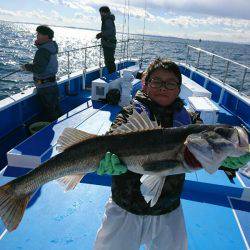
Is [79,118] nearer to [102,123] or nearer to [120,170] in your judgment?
[102,123]

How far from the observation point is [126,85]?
1002cm

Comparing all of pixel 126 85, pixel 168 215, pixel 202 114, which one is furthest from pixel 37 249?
pixel 126 85

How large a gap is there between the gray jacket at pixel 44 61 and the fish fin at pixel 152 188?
6.33m

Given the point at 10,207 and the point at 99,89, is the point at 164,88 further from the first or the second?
the point at 99,89

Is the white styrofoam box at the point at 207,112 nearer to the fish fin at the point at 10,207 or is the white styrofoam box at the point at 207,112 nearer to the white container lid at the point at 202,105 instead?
the white container lid at the point at 202,105

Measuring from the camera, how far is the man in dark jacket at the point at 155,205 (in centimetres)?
304

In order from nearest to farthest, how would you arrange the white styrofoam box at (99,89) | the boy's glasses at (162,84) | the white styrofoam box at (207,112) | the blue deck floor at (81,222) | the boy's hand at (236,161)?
1. the boy's hand at (236,161)
2. the boy's glasses at (162,84)
3. the blue deck floor at (81,222)
4. the white styrofoam box at (207,112)
5. the white styrofoam box at (99,89)

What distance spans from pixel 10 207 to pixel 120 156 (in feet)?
3.60

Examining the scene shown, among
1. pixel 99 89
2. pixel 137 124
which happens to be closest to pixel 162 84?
pixel 137 124

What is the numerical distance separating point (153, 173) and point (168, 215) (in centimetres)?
55

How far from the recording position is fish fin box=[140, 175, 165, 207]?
282cm

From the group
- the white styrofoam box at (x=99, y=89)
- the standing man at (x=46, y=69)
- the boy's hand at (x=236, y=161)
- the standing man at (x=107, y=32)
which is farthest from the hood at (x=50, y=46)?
the boy's hand at (x=236, y=161)

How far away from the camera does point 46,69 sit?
8672 millimetres

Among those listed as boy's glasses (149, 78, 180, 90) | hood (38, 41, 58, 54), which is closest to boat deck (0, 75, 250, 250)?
boy's glasses (149, 78, 180, 90)
